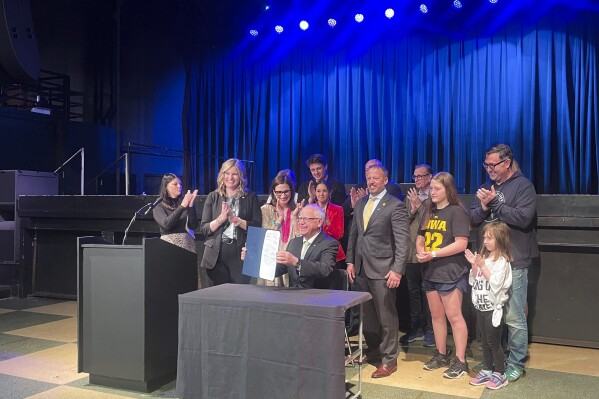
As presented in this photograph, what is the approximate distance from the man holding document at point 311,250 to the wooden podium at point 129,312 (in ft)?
2.18

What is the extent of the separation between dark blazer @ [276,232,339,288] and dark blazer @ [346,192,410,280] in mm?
421

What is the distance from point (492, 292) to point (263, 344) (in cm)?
175

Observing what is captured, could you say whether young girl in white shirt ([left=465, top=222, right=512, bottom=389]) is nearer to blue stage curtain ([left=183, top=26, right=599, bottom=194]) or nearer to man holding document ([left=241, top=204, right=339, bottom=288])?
man holding document ([left=241, top=204, right=339, bottom=288])

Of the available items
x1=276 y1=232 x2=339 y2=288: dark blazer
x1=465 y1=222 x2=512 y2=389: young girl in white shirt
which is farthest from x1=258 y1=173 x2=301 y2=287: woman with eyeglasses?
x1=465 y1=222 x2=512 y2=389: young girl in white shirt

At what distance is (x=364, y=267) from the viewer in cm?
435

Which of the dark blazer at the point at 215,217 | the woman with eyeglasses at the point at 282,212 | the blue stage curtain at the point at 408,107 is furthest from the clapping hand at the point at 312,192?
the blue stage curtain at the point at 408,107

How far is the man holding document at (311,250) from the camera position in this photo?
3.88 metres

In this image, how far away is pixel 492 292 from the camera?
3.96 meters

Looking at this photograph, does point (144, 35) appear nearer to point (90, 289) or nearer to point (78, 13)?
point (78, 13)

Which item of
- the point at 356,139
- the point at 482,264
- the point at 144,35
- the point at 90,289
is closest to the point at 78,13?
the point at 144,35

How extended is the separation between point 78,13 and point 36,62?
3.26 meters

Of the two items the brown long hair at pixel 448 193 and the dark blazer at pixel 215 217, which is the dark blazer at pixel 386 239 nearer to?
the brown long hair at pixel 448 193

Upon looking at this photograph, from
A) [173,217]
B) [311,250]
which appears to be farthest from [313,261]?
[173,217]

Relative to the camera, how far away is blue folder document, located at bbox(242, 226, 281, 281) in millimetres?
3471
